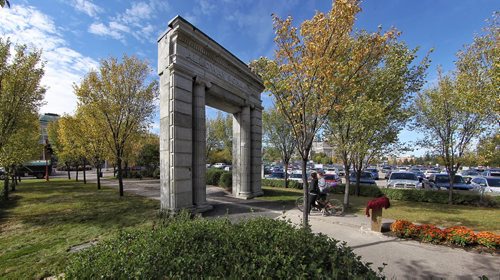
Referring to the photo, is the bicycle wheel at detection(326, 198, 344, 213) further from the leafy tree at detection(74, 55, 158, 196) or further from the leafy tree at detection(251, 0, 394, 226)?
the leafy tree at detection(74, 55, 158, 196)

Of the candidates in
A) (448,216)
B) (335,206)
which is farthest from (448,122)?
(335,206)

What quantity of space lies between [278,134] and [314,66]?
17691mm

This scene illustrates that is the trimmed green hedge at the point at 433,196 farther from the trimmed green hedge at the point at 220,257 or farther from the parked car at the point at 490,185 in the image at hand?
the trimmed green hedge at the point at 220,257

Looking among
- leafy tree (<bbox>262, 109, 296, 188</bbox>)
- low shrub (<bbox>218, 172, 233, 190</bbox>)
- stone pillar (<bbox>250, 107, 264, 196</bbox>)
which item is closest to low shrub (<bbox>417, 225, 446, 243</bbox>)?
stone pillar (<bbox>250, 107, 264, 196</bbox>)

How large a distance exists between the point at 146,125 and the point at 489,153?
19.7 m

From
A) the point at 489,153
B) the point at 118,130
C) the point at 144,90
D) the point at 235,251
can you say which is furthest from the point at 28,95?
the point at 489,153

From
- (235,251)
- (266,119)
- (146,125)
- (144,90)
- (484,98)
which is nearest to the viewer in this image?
(235,251)

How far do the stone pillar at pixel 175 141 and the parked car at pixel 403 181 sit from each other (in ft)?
54.4

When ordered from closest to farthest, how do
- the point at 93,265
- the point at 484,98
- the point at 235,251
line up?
the point at 93,265, the point at 235,251, the point at 484,98

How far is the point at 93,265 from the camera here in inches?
104

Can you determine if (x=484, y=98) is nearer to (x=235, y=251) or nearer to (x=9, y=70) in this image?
(x=235, y=251)

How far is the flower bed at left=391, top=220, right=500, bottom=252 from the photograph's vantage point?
5.79 meters

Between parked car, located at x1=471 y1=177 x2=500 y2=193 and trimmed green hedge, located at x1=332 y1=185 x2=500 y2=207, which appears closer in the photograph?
trimmed green hedge, located at x1=332 y1=185 x2=500 y2=207

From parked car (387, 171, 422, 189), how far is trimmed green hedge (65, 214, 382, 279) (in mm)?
17773
